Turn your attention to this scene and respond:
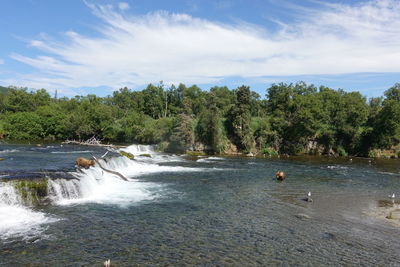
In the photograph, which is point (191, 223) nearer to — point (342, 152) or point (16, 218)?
point (16, 218)

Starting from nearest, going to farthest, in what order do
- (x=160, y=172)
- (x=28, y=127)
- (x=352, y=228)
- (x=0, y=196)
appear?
(x=352, y=228) < (x=0, y=196) < (x=160, y=172) < (x=28, y=127)

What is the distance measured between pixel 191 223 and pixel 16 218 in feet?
34.8

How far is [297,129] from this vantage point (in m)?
72.0

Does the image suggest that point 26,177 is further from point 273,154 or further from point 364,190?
point 273,154

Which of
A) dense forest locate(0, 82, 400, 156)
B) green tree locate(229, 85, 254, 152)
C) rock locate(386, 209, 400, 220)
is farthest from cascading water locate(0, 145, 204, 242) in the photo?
green tree locate(229, 85, 254, 152)

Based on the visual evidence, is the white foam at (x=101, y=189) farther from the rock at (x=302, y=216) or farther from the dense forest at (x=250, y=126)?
the dense forest at (x=250, y=126)

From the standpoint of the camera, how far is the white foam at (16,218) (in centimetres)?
1685

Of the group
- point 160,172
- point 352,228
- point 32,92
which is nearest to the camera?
point 352,228

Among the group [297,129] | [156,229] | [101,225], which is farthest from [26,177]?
[297,129]

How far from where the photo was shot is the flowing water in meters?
14.9

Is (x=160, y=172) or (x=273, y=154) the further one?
(x=273, y=154)

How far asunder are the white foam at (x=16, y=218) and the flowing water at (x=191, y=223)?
0.06m

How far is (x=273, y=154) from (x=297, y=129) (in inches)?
342

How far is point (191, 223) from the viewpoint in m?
19.6
